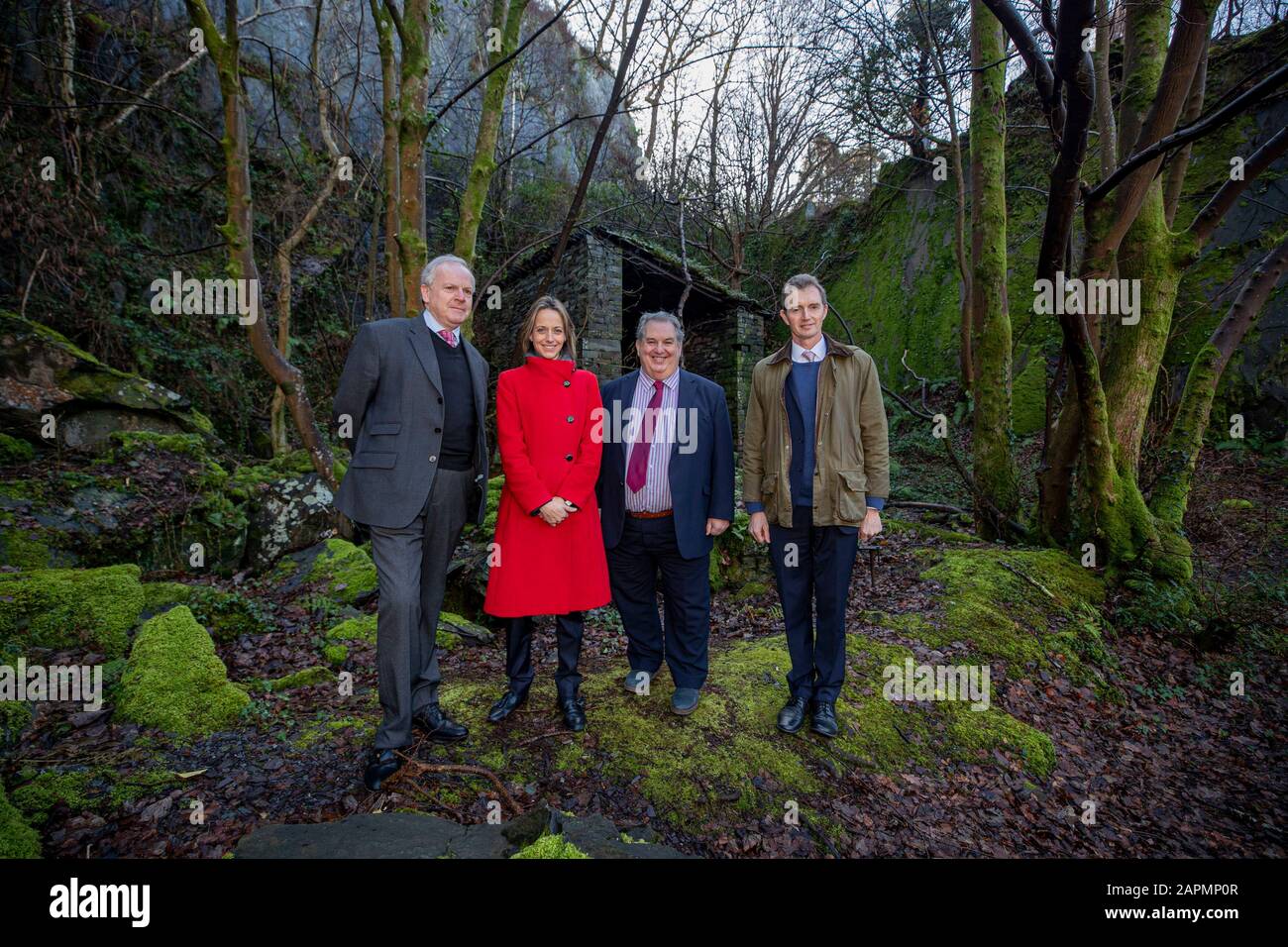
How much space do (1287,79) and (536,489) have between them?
4.45 metres

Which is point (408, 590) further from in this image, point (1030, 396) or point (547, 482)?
point (1030, 396)

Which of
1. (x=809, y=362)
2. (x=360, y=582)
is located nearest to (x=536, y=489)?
(x=809, y=362)

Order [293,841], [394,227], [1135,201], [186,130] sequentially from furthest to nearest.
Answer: [186,130] < [394,227] < [1135,201] < [293,841]

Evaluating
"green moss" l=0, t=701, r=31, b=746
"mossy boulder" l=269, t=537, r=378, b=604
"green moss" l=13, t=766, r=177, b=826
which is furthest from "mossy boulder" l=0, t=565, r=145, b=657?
"mossy boulder" l=269, t=537, r=378, b=604

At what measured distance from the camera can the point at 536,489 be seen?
2896 mm

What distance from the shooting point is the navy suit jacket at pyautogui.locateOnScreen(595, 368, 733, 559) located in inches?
122

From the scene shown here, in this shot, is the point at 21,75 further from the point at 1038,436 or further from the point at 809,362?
the point at 1038,436

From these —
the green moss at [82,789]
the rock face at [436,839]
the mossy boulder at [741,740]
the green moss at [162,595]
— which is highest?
the green moss at [162,595]

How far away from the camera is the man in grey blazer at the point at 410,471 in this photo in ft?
8.73

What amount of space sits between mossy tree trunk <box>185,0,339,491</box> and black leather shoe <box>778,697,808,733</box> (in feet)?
18.3

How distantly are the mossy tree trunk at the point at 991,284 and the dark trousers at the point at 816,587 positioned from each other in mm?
4819

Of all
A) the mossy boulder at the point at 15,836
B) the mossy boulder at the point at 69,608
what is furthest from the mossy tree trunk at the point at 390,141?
the mossy boulder at the point at 15,836

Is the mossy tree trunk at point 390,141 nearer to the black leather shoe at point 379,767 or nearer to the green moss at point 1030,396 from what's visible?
the black leather shoe at point 379,767

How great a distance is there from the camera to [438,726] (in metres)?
2.98
